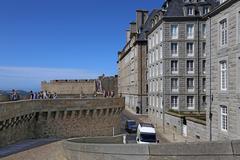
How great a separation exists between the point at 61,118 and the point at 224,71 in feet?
61.8

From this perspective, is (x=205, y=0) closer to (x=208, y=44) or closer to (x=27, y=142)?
(x=208, y=44)

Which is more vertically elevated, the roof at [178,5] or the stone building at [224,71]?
the roof at [178,5]

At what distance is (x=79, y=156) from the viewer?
14.1m

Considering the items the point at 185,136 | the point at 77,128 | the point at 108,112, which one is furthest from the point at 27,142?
the point at 185,136

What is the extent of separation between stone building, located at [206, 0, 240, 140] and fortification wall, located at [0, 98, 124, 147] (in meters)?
15.5

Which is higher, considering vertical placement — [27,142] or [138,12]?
[138,12]

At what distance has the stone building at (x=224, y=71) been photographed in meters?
24.2

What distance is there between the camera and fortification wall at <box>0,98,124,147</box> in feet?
105

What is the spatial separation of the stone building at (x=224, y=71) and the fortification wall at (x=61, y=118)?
50.9ft

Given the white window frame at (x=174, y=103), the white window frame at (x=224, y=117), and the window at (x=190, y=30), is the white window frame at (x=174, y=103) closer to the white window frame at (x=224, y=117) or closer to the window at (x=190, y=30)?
the window at (x=190, y=30)

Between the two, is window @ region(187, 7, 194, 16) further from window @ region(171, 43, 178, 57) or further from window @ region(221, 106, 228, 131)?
window @ region(221, 106, 228, 131)

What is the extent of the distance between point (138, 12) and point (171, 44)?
92.7 ft

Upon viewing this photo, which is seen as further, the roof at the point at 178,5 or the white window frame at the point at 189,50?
the roof at the point at 178,5

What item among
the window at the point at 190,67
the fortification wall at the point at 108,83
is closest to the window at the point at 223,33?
the window at the point at 190,67
